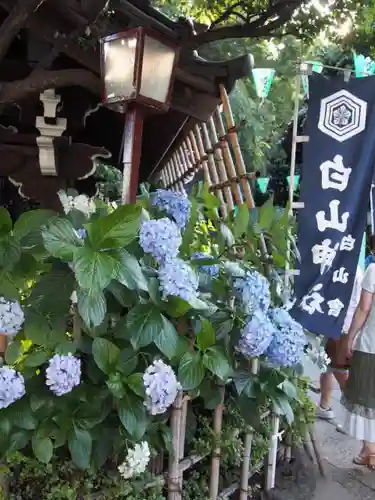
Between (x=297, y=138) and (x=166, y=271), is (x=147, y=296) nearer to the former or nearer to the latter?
(x=166, y=271)

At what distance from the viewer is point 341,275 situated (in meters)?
3.96

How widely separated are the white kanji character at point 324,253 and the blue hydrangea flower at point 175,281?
6.19ft

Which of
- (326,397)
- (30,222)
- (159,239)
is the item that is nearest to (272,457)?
(159,239)

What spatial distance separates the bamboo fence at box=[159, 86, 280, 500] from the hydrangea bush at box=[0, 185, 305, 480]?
303mm

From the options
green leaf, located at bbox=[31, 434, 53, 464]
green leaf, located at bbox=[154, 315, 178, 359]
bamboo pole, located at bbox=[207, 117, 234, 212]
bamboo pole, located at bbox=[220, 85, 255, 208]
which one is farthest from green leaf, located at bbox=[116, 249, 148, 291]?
bamboo pole, located at bbox=[207, 117, 234, 212]

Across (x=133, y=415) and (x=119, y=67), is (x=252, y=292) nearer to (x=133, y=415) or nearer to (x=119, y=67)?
(x=133, y=415)

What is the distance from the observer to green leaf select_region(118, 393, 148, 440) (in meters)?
2.20

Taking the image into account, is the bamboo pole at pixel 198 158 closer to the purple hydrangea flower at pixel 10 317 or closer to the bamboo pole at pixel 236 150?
the bamboo pole at pixel 236 150

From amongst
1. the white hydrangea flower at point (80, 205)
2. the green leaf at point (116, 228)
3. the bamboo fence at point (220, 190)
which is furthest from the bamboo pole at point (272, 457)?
the green leaf at point (116, 228)

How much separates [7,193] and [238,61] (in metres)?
4.74

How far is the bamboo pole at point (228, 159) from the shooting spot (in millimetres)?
Answer: 3924

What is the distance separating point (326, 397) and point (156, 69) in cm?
424

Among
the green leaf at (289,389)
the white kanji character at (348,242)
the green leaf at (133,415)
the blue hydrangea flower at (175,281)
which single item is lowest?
the green leaf at (289,389)

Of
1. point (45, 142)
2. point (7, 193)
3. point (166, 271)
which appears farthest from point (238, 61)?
point (7, 193)
